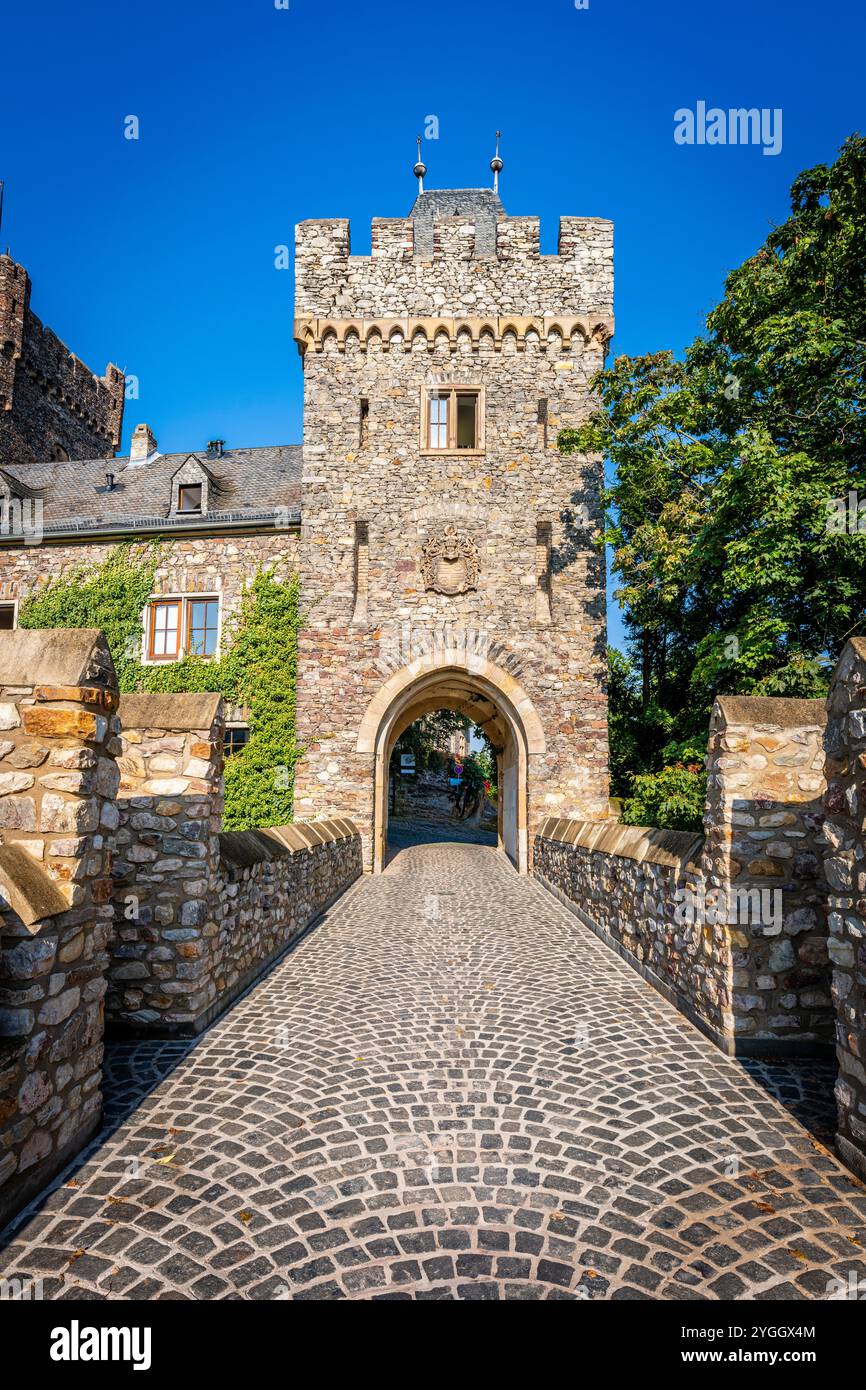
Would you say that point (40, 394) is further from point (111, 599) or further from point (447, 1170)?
point (447, 1170)

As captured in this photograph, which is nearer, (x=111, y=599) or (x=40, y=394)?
(x=111, y=599)

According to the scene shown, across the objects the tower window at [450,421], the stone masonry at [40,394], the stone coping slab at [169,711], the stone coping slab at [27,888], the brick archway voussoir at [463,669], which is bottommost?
the stone coping slab at [27,888]

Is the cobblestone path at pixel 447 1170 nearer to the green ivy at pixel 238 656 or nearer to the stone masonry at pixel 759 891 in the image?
the stone masonry at pixel 759 891

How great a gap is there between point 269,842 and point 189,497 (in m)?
10.8

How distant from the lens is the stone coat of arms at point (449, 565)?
42.5ft

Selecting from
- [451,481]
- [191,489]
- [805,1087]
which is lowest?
[805,1087]

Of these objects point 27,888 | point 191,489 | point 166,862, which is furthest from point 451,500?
point 27,888

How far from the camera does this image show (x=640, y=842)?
21.1ft

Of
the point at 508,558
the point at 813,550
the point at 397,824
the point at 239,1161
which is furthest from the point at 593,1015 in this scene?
the point at 397,824

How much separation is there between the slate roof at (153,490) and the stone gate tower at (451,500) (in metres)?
2.00

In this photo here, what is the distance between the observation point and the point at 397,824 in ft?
84.3

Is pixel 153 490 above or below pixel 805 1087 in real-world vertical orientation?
above

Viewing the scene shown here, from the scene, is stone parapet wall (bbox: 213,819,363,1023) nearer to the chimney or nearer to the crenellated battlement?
the crenellated battlement

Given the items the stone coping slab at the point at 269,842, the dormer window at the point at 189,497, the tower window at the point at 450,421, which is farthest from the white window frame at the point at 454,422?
the stone coping slab at the point at 269,842
